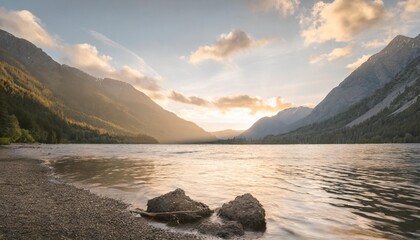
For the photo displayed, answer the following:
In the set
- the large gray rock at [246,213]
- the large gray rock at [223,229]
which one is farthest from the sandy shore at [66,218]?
the large gray rock at [246,213]

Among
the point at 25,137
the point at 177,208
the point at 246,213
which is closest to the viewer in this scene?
the point at 246,213

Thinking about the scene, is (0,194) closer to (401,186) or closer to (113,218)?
(113,218)

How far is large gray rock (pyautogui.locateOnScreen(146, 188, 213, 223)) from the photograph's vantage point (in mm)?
21250

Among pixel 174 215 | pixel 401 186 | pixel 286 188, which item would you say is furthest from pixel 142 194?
pixel 401 186

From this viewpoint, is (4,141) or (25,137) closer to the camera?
(4,141)

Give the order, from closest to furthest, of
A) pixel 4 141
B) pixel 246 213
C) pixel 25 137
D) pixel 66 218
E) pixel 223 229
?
pixel 223 229 → pixel 66 218 → pixel 246 213 → pixel 4 141 → pixel 25 137

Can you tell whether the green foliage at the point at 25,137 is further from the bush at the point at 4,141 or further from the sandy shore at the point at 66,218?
the sandy shore at the point at 66,218

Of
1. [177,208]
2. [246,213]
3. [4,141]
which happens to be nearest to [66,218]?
[177,208]

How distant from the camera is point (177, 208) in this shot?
22047mm

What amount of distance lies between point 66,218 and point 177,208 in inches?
283

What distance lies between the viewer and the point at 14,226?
55.5ft

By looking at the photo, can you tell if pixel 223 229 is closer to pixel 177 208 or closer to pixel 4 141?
pixel 177 208

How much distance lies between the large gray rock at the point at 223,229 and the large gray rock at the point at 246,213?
4.56ft

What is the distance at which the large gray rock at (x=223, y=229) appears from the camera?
704 inches
